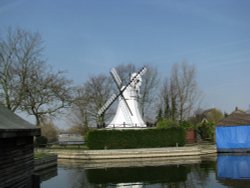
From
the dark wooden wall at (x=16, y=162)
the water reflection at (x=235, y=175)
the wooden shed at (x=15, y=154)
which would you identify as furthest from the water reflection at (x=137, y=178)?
the wooden shed at (x=15, y=154)

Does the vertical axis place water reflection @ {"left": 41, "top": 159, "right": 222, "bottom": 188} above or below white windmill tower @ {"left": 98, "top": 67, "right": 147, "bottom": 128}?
below

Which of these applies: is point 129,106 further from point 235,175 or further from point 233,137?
point 235,175

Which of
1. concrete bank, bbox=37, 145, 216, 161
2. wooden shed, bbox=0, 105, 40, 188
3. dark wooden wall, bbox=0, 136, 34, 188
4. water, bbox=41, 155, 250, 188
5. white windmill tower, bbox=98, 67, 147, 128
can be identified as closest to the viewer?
wooden shed, bbox=0, 105, 40, 188

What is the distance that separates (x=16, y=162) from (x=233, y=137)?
104ft

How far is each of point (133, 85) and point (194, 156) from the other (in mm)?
13742

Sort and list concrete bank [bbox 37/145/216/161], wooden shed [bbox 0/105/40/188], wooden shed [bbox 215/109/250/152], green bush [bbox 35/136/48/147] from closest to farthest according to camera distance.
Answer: wooden shed [bbox 0/105/40/188]
concrete bank [bbox 37/145/216/161]
wooden shed [bbox 215/109/250/152]
green bush [bbox 35/136/48/147]

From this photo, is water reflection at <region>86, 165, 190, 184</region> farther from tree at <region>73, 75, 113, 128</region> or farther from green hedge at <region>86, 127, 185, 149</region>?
tree at <region>73, 75, 113, 128</region>

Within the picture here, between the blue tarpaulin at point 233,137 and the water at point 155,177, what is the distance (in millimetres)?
12685

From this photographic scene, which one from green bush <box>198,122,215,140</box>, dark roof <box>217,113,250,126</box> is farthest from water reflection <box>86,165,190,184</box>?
green bush <box>198,122,215,140</box>

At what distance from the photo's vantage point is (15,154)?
36.5ft

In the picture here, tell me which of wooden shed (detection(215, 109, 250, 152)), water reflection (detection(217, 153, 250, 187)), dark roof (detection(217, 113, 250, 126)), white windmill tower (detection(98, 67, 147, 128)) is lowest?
water reflection (detection(217, 153, 250, 187))

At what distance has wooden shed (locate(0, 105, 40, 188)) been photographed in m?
9.85

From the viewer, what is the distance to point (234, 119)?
1687 inches

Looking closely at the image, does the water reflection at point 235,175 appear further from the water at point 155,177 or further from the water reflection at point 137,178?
the water reflection at point 137,178
